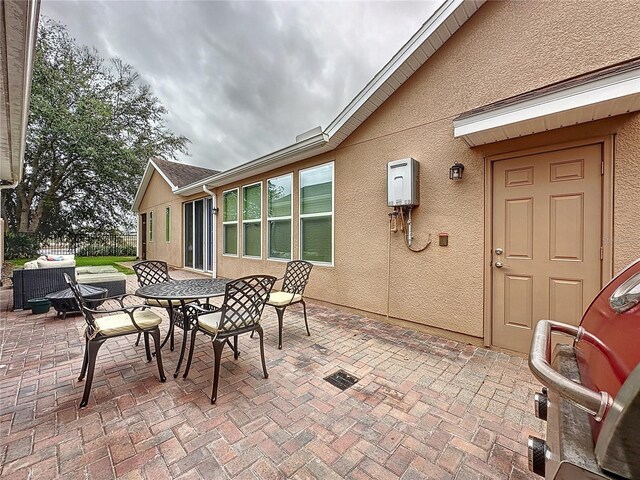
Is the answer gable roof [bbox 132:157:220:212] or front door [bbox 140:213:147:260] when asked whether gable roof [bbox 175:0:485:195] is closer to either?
gable roof [bbox 132:157:220:212]

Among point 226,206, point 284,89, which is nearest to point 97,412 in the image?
point 226,206

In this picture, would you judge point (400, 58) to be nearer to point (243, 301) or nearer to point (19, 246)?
point (243, 301)

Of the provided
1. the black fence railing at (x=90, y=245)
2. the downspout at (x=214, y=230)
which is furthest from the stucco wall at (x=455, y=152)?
the black fence railing at (x=90, y=245)

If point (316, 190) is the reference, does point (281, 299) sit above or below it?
below

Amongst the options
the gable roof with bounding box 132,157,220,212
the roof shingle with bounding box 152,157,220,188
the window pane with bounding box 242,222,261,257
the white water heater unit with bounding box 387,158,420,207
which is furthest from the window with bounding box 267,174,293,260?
the roof shingle with bounding box 152,157,220,188

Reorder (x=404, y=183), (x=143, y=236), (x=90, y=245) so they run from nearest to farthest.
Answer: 1. (x=404, y=183)
2. (x=143, y=236)
3. (x=90, y=245)

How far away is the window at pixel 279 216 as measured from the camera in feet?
19.8

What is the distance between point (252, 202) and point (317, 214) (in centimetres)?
242

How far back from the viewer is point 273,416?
211cm

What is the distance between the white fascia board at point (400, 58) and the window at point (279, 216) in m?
1.83

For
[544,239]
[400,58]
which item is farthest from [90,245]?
[544,239]

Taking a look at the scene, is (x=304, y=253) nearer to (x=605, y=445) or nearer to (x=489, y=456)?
(x=489, y=456)

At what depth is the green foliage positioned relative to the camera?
1105 centimetres

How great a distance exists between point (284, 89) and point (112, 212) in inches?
543
